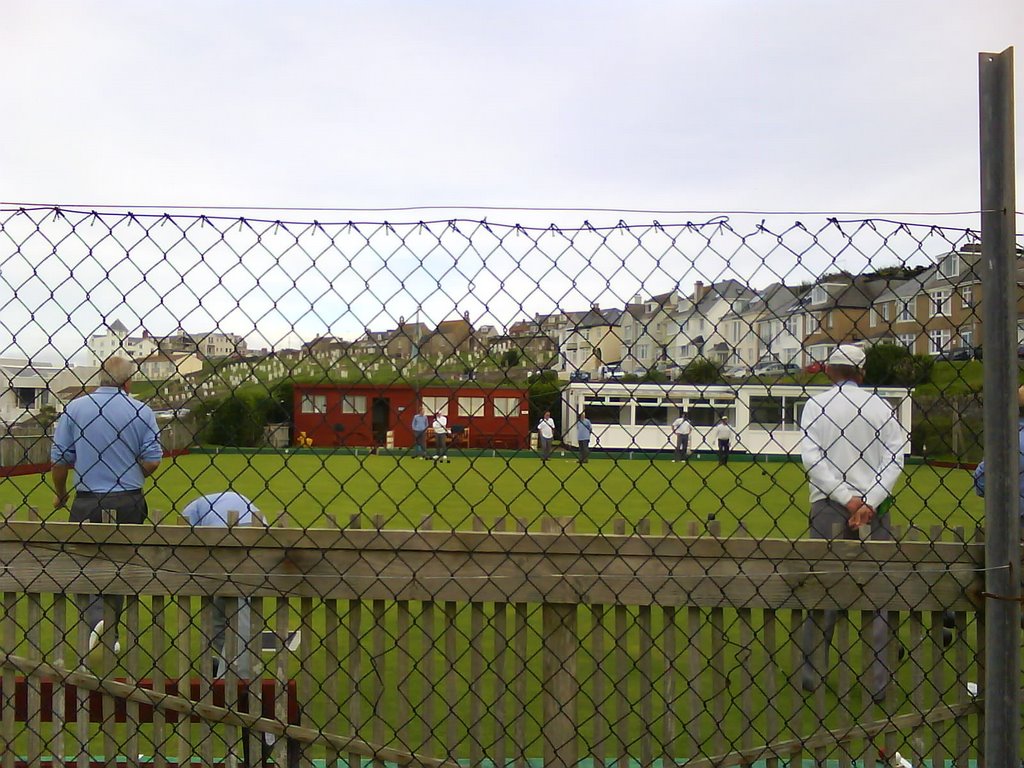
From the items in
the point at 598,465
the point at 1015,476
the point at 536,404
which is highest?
the point at 536,404

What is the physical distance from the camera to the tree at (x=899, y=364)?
243 centimetres

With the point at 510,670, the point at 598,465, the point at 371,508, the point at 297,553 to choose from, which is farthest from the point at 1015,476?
the point at 598,465

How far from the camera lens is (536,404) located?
2496 mm

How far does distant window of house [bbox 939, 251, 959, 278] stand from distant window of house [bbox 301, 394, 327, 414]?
5.78 feet

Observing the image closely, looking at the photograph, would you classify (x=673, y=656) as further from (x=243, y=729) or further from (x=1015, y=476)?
(x=243, y=729)

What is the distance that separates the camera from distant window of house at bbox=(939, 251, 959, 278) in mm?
2359

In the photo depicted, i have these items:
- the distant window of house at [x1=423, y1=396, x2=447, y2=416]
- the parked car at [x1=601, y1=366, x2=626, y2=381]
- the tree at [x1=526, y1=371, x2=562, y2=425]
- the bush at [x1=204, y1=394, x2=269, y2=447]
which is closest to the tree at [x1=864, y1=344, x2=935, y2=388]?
the parked car at [x1=601, y1=366, x2=626, y2=381]

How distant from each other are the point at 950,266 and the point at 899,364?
32 cm

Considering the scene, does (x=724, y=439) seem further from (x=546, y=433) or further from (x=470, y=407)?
(x=470, y=407)

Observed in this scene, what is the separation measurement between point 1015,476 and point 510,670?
9.98 feet

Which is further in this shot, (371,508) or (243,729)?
(371,508)

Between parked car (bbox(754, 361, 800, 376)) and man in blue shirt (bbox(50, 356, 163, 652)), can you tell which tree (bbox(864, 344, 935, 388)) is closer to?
parked car (bbox(754, 361, 800, 376))

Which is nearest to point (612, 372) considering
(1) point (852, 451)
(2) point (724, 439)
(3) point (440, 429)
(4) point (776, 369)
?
(4) point (776, 369)

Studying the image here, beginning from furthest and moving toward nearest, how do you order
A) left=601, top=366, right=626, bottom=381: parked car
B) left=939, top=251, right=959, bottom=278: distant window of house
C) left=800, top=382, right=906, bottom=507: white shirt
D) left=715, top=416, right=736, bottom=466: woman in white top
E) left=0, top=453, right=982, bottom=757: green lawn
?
left=800, top=382, right=906, bottom=507: white shirt, left=715, top=416, right=736, bottom=466: woman in white top, left=0, top=453, right=982, bottom=757: green lawn, left=939, top=251, right=959, bottom=278: distant window of house, left=601, top=366, right=626, bottom=381: parked car
